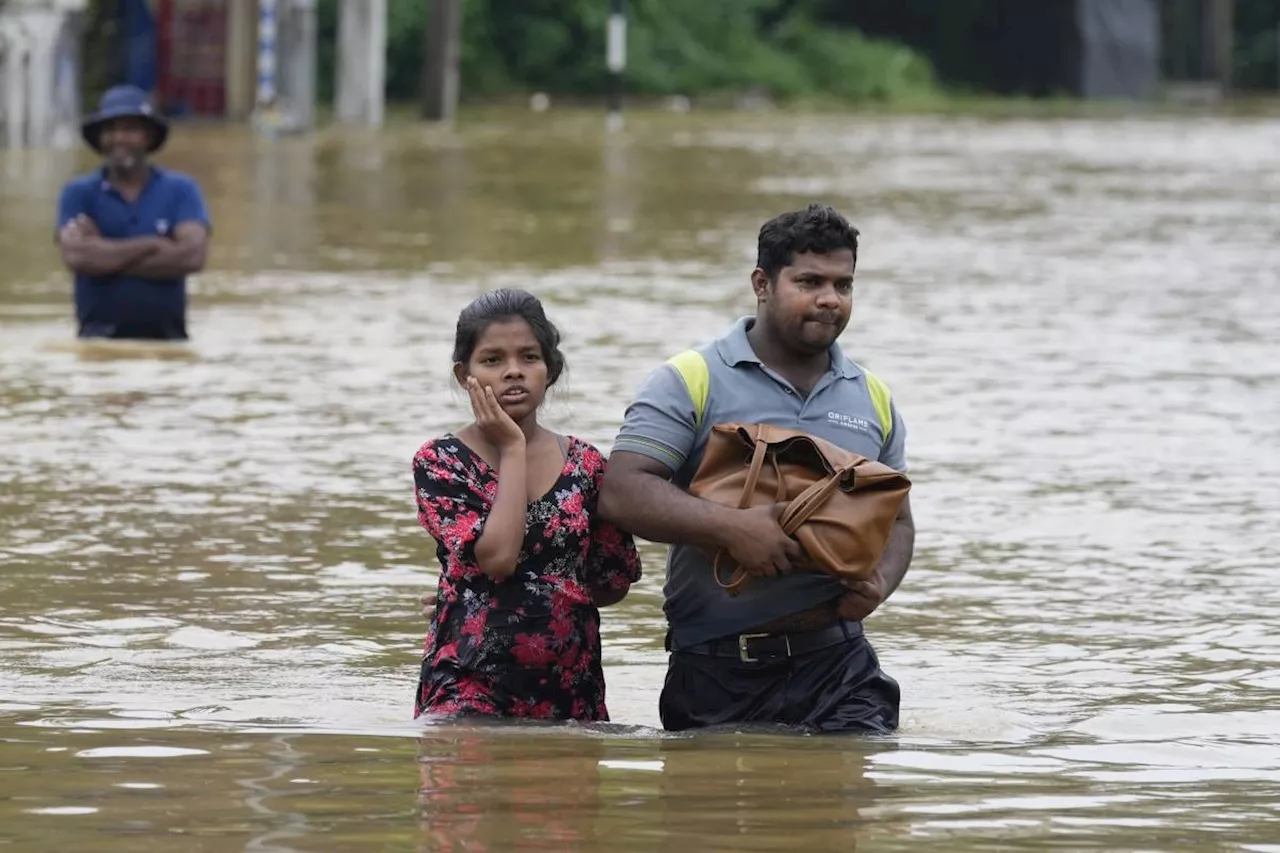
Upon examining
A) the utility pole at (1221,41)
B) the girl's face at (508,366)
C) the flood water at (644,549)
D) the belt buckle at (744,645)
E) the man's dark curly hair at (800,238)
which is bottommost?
the flood water at (644,549)

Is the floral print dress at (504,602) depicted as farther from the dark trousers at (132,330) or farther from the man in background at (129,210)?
the dark trousers at (132,330)

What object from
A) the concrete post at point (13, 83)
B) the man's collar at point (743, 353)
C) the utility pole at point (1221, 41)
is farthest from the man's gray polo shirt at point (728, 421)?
the utility pole at point (1221, 41)

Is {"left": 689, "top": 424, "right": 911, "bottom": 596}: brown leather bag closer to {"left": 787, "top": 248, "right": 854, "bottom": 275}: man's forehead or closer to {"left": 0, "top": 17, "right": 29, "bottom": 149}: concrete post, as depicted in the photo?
{"left": 787, "top": 248, "right": 854, "bottom": 275}: man's forehead

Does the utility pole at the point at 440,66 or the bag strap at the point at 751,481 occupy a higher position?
the utility pole at the point at 440,66

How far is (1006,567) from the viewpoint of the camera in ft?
29.3

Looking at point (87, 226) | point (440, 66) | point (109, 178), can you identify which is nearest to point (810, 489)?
point (87, 226)

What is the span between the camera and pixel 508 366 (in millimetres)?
5844

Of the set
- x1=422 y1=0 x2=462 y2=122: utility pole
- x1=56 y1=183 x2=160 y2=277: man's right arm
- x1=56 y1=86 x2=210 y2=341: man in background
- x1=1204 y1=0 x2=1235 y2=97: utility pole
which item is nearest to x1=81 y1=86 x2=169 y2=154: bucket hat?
x1=56 y1=86 x2=210 y2=341: man in background

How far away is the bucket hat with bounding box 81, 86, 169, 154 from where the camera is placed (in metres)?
12.6

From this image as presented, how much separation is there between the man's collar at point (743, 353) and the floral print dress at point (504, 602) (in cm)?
37

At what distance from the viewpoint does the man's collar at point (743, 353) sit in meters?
5.98

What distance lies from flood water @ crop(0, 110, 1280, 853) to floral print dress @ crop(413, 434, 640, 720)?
0.10 m

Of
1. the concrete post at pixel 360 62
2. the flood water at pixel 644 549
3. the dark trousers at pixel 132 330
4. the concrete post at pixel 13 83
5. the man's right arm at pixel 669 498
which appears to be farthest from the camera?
the concrete post at pixel 360 62

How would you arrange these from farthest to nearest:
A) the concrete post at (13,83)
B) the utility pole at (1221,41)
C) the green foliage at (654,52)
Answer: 1. the utility pole at (1221,41)
2. the green foliage at (654,52)
3. the concrete post at (13,83)
